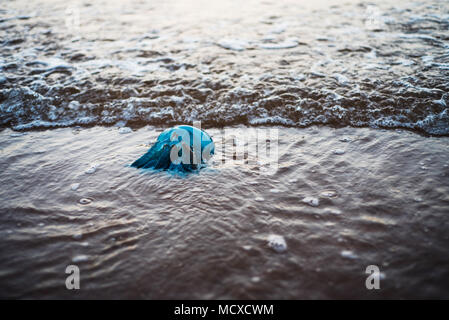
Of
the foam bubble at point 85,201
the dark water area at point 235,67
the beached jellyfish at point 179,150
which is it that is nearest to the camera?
the foam bubble at point 85,201

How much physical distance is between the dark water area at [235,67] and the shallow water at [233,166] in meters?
0.04

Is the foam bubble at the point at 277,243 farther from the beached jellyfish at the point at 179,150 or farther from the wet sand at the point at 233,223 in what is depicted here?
the beached jellyfish at the point at 179,150

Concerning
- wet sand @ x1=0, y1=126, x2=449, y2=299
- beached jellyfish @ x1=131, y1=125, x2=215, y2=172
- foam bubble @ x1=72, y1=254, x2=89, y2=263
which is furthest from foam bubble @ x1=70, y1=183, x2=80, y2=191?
foam bubble @ x1=72, y1=254, x2=89, y2=263

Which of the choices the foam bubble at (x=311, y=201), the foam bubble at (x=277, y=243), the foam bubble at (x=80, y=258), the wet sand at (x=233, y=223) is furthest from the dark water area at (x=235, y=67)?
the foam bubble at (x=80, y=258)

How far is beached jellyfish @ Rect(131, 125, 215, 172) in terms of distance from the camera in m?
2.95

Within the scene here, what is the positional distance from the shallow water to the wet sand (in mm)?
13

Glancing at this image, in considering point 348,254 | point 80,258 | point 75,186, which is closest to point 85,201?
point 75,186

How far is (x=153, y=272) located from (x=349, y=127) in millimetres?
2906

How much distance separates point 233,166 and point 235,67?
2863 mm

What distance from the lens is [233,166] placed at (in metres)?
3.10

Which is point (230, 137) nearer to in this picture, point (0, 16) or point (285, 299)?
point (285, 299)

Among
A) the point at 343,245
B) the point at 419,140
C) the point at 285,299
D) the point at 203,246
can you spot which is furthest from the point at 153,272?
the point at 419,140

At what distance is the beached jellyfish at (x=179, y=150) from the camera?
9.67 feet

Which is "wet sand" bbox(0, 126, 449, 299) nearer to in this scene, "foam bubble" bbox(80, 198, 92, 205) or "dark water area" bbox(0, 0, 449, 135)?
"foam bubble" bbox(80, 198, 92, 205)
